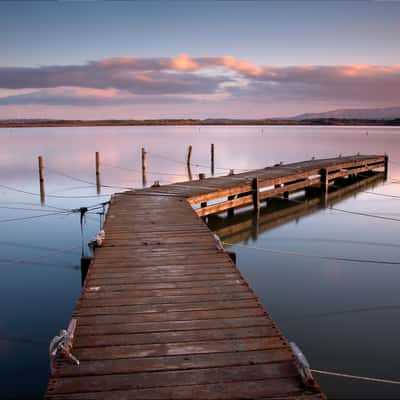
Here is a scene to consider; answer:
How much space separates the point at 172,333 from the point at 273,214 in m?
13.3

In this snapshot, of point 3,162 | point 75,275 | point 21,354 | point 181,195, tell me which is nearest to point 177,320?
point 21,354

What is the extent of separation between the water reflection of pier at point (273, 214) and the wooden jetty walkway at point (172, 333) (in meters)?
6.40

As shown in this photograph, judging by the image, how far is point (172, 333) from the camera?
4.44 m

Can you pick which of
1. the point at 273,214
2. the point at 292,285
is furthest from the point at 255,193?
the point at 292,285

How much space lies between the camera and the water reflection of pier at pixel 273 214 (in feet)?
47.9

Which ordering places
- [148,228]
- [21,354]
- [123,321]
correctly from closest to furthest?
[123,321], [21,354], [148,228]

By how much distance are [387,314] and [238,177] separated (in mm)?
11200

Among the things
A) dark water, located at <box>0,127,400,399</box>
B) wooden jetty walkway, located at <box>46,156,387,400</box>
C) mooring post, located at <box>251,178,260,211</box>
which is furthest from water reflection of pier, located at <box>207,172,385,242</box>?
wooden jetty walkway, located at <box>46,156,387,400</box>

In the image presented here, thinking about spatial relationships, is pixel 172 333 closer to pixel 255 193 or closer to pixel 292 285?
pixel 292 285

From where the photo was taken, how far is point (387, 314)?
25.2 ft

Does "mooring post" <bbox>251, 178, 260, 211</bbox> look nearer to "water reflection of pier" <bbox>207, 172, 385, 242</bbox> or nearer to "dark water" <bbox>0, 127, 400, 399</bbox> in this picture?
"water reflection of pier" <bbox>207, 172, 385, 242</bbox>

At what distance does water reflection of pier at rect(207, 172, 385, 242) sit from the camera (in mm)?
14609

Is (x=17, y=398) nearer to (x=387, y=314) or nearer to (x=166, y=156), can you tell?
(x=387, y=314)

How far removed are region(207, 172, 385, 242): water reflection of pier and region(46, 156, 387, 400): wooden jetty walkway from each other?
6.40 m
